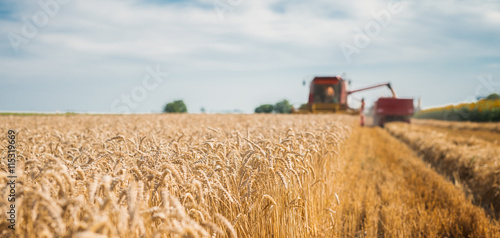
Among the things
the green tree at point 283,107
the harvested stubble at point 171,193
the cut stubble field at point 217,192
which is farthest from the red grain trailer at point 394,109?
the harvested stubble at point 171,193

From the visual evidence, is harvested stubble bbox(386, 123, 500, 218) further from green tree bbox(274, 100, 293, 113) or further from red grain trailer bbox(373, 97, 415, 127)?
green tree bbox(274, 100, 293, 113)

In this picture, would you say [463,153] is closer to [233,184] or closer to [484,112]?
[233,184]

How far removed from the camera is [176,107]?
75312mm

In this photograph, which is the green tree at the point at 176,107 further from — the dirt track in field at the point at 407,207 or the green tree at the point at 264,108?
the dirt track in field at the point at 407,207

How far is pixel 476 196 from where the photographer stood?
663 centimetres

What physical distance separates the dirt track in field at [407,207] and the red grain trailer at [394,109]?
19233mm

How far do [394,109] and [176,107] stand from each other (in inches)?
2165

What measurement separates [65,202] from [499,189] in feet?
22.2

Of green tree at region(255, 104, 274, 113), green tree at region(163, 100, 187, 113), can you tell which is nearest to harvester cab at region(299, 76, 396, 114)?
green tree at region(255, 104, 274, 113)

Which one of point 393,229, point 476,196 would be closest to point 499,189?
point 476,196

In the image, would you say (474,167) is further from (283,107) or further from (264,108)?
(283,107)

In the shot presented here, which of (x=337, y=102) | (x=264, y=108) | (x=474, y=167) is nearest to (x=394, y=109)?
(x=337, y=102)

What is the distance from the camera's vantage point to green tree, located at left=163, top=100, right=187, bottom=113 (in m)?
75.2

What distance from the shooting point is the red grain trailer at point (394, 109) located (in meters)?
26.9
